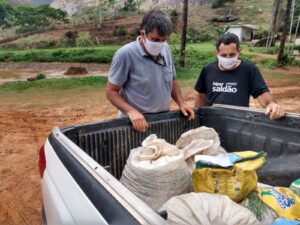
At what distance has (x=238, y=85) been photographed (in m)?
3.48

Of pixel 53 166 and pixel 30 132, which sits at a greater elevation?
pixel 53 166

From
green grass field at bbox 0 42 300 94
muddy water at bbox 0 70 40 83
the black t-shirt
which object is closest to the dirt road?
green grass field at bbox 0 42 300 94

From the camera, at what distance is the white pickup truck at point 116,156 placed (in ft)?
4.77

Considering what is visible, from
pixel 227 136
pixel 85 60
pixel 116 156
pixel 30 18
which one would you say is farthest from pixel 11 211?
pixel 30 18

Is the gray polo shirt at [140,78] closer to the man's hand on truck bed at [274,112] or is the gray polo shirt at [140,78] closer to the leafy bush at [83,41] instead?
the man's hand on truck bed at [274,112]

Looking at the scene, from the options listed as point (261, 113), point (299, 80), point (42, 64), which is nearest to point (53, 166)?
point (261, 113)

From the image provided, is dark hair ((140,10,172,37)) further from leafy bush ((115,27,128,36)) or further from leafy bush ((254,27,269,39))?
leafy bush ((115,27,128,36))

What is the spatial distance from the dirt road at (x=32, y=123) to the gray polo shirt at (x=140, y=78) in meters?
1.79

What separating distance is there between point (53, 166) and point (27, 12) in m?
73.7

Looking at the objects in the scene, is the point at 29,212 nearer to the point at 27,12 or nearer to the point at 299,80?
the point at 299,80

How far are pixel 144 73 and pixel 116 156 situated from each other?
0.86 m

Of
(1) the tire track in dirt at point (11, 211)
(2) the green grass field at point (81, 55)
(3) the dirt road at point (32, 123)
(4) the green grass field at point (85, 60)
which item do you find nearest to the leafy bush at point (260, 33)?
(2) the green grass field at point (81, 55)

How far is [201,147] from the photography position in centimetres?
240

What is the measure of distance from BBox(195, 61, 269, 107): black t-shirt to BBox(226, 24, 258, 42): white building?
4370cm
